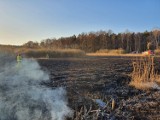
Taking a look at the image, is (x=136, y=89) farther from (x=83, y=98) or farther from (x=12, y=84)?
(x=12, y=84)

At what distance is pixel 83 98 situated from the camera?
7910 mm

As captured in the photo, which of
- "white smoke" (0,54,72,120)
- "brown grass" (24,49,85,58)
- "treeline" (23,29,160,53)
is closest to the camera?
"white smoke" (0,54,72,120)

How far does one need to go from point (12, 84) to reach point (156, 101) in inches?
177

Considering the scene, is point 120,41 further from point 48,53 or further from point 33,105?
point 33,105

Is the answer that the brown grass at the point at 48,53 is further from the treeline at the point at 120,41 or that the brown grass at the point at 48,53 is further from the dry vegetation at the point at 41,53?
the treeline at the point at 120,41

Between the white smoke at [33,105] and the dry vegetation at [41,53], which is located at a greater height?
the dry vegetation at [41,53]

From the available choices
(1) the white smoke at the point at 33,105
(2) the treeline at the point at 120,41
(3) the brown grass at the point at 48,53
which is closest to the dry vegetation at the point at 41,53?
(3) the brown grass at the point at 48,53

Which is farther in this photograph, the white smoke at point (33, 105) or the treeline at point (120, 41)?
the treeline at point (120, 41)

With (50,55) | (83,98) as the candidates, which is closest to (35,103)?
(83,98)

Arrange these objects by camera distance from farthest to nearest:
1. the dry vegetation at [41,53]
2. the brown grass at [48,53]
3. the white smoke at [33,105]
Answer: the brown grass at [48,53], the dry vegetation at [41,53], the white smoke at [33,105]

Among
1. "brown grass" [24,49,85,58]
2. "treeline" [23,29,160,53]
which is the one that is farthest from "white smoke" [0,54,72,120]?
"treeline" [23,29,160,53]

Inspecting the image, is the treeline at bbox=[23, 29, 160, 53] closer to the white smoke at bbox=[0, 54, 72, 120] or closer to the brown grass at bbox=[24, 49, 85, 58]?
the brown grass at bbox=[24, 49, 85, 58]

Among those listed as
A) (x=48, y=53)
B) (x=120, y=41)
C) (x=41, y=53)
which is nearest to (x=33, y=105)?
(x=41, y=53)

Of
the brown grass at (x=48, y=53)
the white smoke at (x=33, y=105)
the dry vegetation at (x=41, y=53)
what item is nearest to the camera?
the white smoke at (x=33, y=105)
